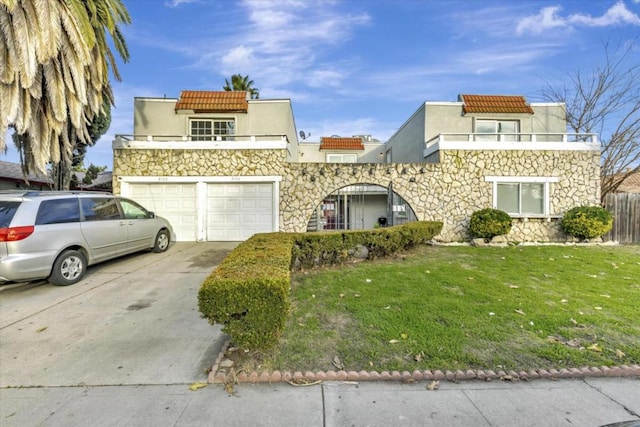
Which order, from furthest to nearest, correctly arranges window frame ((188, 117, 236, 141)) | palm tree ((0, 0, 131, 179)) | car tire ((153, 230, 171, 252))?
1. window frame ((188, 117, 236, 141))
2. car tire ((153, 230, 171, 252))
3. palm tree ((0, 0, 131, 179))

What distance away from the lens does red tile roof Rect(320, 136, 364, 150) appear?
20.2 metres

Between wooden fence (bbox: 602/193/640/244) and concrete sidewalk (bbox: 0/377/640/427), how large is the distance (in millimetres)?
11891

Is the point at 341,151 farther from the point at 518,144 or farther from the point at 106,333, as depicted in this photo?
the point at 106,333

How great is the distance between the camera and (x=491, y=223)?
10.8 metres

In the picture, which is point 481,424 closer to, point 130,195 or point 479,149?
point 479,149

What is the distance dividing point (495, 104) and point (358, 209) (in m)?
8.18

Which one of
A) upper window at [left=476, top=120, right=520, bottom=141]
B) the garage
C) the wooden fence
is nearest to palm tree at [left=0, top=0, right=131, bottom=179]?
the garage

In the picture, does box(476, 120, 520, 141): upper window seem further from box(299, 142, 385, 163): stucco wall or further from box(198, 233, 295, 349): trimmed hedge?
box(198, 233, 295, 349): trimmed hedge

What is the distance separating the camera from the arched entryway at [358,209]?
40.3 feet

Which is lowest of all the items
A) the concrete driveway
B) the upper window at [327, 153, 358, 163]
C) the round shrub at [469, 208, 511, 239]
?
the concrete driveway

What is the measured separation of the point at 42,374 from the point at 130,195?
985cm

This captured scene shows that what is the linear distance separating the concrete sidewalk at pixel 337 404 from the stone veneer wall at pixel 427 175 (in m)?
9.04

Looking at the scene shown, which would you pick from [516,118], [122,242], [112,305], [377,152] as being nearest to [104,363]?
[112,305]

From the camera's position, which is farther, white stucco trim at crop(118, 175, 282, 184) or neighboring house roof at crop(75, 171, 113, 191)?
neighboring house roof at crop(75, 171, 113, 191)
